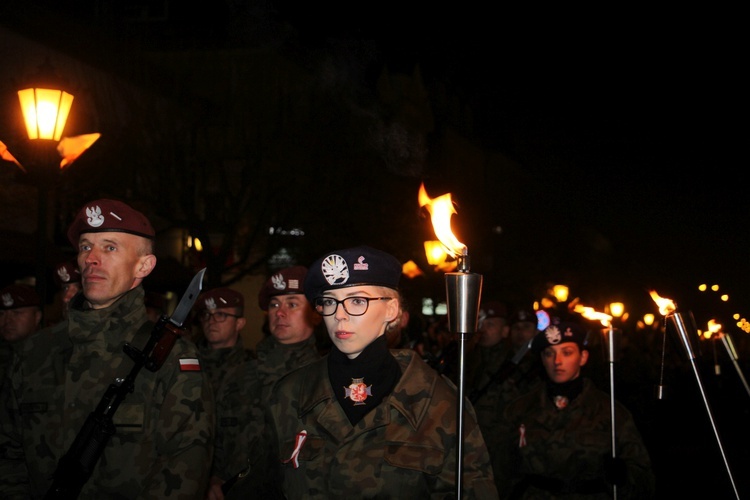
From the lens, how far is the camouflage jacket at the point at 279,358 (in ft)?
23.7

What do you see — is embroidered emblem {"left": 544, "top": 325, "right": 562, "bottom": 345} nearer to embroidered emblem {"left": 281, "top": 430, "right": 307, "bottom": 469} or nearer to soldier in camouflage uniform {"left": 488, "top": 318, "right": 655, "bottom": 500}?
soldier in camouflage uniform {"left": 488, "top": 318, "right": 655, "bottom": 500}

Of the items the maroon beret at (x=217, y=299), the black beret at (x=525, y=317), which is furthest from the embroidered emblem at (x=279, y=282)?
the black beret at (x=525, y=317)

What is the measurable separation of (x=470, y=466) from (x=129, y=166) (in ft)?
59.2

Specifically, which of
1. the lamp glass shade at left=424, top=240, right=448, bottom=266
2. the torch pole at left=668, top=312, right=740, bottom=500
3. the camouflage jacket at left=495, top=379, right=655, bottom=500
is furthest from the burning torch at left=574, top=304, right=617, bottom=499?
the torch pole at left=668, top=312, right=740, bottom=500

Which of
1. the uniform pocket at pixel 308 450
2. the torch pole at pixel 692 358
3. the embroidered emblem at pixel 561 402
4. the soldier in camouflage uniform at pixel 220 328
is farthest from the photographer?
the soldier in camouflage uniform at pixel 220 328

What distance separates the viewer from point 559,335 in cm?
813

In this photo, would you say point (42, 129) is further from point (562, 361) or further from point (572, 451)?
point (572, 451)

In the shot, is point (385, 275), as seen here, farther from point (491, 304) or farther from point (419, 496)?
point (491, 304)

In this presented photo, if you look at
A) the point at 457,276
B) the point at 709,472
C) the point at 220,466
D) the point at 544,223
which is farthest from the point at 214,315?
the point at 544,223

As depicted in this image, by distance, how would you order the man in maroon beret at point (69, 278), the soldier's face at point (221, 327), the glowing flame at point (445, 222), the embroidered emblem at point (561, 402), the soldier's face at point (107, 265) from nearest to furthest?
1. the glowing flame at point (445, 222)
2. the soldier's face at point (107, 265)
3. the embroidered emblem at point (561, 402)
4. the man in maroon beret at point (69, 278)
5. the soldier's face at point (221, 327)

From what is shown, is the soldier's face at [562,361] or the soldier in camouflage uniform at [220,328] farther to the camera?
the soldier in camouflage uniform at [220,328]

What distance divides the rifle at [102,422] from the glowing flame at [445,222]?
127cm

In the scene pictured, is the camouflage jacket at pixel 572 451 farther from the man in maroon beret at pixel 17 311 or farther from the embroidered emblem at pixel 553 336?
the man in maroon beret at pixel 17 311

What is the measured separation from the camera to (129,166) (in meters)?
21.0
